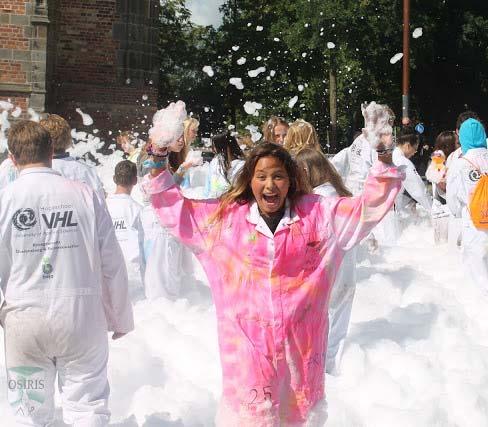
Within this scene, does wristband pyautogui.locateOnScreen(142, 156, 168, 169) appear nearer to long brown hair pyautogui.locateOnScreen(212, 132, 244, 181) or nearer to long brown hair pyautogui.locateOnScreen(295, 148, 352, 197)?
long brown hair pyautogui.locateOnScreen(295, 148, 352, 197)

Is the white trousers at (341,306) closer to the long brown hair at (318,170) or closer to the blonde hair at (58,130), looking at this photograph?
the long brown hair at (318,170)

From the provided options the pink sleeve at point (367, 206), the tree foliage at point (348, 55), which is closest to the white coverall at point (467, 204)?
the pink sleeve at point (367, 206)

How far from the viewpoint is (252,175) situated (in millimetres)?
4273

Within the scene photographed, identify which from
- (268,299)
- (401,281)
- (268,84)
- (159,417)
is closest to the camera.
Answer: (268,299)

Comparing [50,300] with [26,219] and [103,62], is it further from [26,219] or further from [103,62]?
[103,62]

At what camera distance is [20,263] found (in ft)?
14.9

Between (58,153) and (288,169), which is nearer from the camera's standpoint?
(288,169)

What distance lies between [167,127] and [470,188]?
4875mm

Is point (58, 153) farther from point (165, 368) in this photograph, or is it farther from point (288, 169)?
point (288, 169)

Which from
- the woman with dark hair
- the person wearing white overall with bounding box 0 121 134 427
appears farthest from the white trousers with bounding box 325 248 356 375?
the person wearing white overall with bounding box 0 121 134 427

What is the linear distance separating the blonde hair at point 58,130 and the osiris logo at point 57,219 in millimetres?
2045

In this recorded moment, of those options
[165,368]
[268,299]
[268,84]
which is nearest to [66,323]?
[268,299]

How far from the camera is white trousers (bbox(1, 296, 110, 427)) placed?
14.8ft

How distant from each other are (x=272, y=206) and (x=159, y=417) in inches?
86.8
